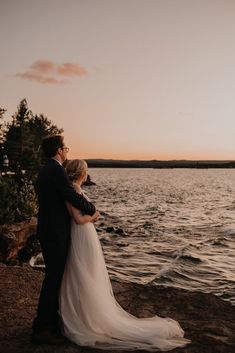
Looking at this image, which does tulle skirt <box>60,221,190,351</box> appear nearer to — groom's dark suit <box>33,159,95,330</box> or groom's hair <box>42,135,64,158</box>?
groom's dark suit <box>33,159,95,330</box>

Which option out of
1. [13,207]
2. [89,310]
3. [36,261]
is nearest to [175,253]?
[36,261]

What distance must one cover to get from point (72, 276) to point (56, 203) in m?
1.04

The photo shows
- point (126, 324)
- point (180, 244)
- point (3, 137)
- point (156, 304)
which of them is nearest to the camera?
point (126, 324)

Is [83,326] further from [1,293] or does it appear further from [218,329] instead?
[1,293]

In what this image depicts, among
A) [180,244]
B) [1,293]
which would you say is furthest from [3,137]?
[1,293]

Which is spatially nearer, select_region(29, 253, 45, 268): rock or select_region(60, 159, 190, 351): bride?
select_region(60, 159, 190, 351): bride

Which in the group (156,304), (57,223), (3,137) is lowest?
(156,304)

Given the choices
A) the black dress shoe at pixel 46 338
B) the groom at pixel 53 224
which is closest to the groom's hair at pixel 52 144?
the groom at pixel 53 224

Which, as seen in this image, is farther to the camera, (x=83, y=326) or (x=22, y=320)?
(x=22, y=320)

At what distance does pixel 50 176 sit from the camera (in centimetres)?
543

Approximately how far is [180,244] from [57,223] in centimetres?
1727

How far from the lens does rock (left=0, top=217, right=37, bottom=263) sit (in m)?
14.2

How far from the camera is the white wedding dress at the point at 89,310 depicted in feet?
18.2

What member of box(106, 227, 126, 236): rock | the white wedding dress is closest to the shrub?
box(106, 227, 126, 236): rock
